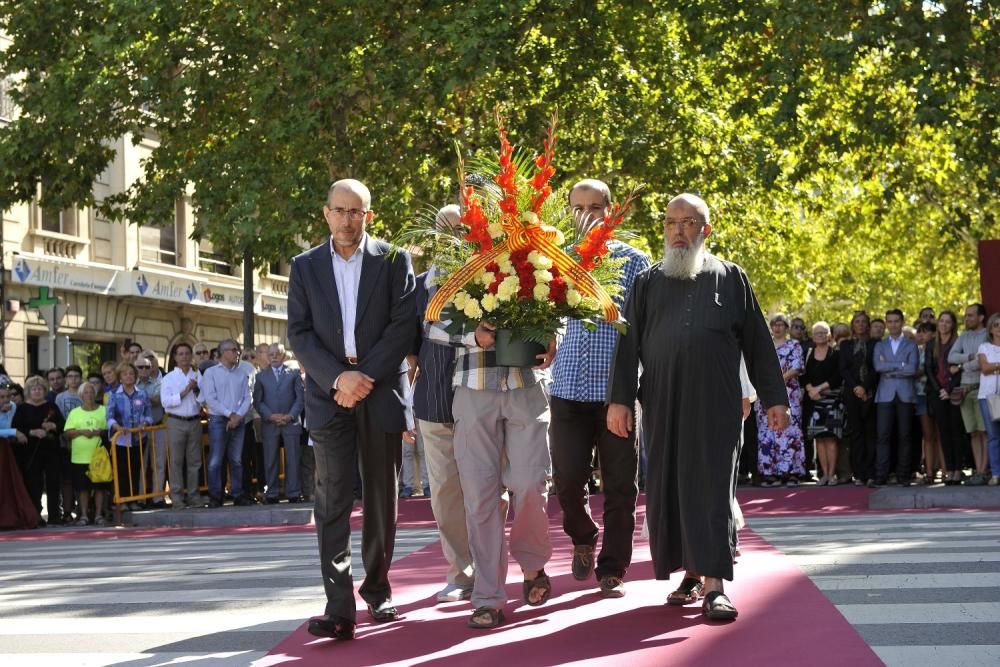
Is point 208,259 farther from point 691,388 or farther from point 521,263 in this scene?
point 691,388

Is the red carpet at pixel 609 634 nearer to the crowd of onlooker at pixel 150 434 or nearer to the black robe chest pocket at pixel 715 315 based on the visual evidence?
the black robe chest pocket at pixel 715 315

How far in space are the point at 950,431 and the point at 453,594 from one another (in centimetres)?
1124

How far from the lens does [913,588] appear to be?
8703 millimetres

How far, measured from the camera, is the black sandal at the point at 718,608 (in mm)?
7516

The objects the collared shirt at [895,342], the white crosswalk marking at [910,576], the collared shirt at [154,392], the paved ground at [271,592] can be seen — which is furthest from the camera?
the collared shirt at [154,392]

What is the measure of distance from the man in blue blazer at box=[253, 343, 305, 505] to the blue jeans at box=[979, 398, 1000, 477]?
838 centimetres

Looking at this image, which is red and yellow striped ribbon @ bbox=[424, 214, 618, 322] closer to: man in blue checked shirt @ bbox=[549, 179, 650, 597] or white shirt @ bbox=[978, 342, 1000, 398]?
man in blue checked shirt @ bbox=[549, 179, 650, 597]

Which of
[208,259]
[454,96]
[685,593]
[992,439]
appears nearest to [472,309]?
[685,593]

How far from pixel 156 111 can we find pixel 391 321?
18.1m

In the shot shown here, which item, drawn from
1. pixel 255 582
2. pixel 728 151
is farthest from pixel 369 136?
pixel 255 582

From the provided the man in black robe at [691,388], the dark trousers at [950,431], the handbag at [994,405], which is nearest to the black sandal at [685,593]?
the man in black robe at [691,388]

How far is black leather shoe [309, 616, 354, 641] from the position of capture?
289 inches

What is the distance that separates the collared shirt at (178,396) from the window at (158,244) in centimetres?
1833

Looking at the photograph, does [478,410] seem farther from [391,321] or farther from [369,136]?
[369,136]
